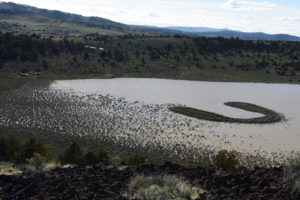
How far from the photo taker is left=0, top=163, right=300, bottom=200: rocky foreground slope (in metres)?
12.3

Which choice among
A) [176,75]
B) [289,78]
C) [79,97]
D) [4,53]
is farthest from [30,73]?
[289,78]

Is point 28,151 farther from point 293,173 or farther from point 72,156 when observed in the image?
point 293,173

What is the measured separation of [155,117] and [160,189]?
29.9 m

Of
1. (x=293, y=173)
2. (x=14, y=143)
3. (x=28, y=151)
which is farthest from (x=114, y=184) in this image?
(x=14, y=143)

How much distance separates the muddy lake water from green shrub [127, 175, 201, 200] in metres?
15.1

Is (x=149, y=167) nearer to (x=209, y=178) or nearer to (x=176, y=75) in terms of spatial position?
(x=209, y=178)

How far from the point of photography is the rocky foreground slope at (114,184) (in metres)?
12.3

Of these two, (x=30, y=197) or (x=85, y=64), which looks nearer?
(x=30, y=197)

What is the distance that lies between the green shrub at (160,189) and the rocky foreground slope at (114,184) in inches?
19.2

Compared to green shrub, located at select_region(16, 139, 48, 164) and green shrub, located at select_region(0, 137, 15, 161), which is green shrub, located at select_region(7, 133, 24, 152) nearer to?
green shrub, located at select_region(0, 137, 15, 161)

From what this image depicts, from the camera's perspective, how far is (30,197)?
476 inches

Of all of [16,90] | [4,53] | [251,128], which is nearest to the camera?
[251,128]

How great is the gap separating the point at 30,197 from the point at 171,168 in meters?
8.18

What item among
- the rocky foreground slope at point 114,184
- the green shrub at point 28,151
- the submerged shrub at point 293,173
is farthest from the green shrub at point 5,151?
the submerged shrub at point 293,173
